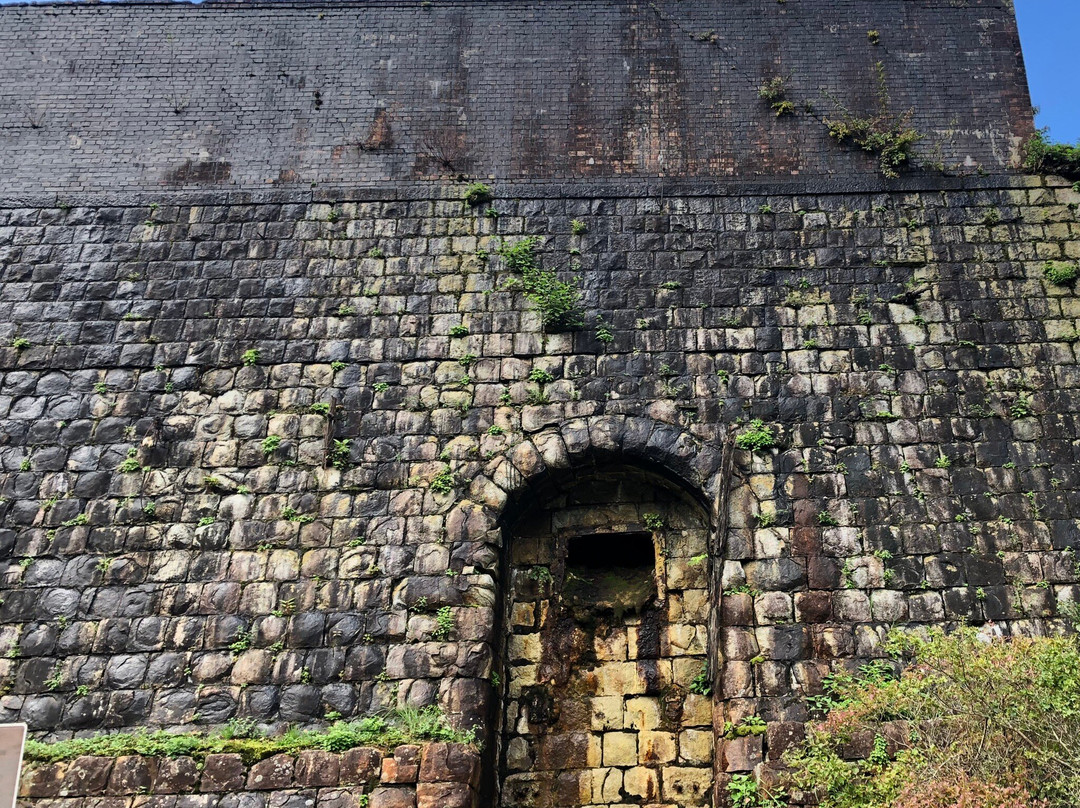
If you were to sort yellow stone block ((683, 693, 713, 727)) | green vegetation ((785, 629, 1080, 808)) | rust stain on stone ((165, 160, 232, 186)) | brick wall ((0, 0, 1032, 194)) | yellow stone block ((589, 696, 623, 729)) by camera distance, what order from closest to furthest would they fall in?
green vegetation ((785, 629, 1080, 808))
yellow stone block ((683, 693, 713, 727))
yellow stone block ((589, 696, 623, 729))
brick wall ((0, 0, 1032, 194))
rust stain on stone ((165, 160, 232, 186))

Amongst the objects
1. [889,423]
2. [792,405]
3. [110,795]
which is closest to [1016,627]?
[889,423]

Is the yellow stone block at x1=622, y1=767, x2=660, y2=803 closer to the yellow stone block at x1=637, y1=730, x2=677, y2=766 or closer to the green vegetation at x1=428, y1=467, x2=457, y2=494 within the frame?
the yellow stone block at x1=637, y1=730, x2=677, y2=766

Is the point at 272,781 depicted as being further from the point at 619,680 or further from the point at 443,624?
the point at 619,680

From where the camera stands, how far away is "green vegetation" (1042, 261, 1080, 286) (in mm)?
8852

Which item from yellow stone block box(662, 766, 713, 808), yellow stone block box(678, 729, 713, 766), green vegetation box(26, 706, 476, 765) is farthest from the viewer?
yellow stone block box(678, 729, 713, 766)

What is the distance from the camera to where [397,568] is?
26.1 ft

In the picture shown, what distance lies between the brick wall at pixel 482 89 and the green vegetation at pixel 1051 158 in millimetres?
225

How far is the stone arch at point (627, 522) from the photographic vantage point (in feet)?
25.1

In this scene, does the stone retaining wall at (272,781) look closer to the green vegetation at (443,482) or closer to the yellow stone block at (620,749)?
the yellow stone block at (620,749)

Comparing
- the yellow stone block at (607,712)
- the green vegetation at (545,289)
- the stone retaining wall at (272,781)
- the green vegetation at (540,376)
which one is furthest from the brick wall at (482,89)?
the stone retaining wall at (272,781)

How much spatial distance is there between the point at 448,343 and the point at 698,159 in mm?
3400

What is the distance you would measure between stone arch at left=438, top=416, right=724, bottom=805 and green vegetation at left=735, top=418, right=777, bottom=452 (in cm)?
23

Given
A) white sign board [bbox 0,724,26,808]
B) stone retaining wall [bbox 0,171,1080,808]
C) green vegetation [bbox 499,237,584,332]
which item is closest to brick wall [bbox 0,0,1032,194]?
stone retaining wall [bbox 0,171,1080,808]

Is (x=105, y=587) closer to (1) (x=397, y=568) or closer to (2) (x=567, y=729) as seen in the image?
(1) (x=397, y=568)
